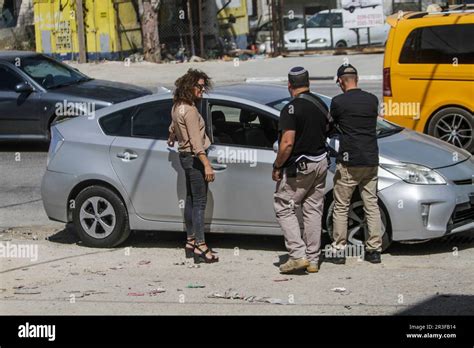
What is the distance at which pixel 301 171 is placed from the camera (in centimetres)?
773

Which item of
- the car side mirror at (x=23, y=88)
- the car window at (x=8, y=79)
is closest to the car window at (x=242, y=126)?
the car side mirror at (x=23, y=88)

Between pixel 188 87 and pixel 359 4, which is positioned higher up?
pixel 359 4

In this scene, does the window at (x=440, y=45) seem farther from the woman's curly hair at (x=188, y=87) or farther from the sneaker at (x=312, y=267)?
the sneaker at (x=312, y=267)

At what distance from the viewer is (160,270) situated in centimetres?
827

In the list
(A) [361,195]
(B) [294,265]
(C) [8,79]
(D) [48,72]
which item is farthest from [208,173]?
(D) [48,72]

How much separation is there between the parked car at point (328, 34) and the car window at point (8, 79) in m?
16.6

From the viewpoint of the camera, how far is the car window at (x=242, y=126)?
857 centimetres

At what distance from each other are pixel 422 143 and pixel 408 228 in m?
1.09

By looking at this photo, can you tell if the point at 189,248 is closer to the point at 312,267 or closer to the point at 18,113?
the point at 312,267

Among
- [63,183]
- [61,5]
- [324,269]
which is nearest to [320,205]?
[324,269]

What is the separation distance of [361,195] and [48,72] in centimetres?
869

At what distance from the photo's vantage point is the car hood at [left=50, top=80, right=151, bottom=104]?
14305 millimetres

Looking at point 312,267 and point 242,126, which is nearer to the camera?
point 312,267
